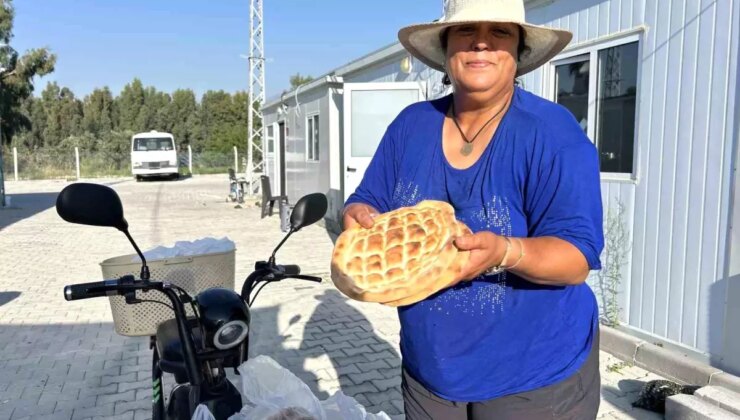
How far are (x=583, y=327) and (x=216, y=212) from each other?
14.1m

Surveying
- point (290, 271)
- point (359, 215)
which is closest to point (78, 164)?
point (290, 271)

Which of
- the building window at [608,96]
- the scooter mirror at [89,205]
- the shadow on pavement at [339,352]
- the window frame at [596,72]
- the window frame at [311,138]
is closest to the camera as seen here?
the scooter mirror at [89,205]

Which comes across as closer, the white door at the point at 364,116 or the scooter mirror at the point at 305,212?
the scooter mirror at the point at 305,212

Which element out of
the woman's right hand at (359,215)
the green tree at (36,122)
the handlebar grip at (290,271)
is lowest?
the handlebar grip at (290,271)

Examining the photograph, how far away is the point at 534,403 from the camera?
1470 mm

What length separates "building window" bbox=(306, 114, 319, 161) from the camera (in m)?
11.8

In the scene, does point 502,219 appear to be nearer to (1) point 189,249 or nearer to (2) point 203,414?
(2) point 203,414

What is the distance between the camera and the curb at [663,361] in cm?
351

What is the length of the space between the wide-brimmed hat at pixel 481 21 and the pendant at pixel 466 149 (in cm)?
27

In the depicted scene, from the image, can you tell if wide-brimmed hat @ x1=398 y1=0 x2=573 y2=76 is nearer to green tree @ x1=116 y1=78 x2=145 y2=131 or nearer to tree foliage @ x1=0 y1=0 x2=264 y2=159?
tree foliage @ x1=0 y1=0 x2=264 y2=159

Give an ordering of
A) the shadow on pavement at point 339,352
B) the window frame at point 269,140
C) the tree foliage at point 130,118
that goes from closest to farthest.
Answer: the shadow on pavement at point 339,352 < the window frame at point 269,140 < the tree foliage at point 130,118

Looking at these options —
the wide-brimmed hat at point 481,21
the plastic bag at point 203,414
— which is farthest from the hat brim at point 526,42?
the plastic bag at point 203,414

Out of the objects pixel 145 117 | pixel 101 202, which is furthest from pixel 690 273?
pixel 145 117

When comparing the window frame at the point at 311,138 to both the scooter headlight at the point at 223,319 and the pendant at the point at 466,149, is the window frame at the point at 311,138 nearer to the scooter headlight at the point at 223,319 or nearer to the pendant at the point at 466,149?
the scooter headlight at the point at 223,319
